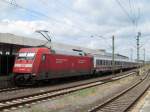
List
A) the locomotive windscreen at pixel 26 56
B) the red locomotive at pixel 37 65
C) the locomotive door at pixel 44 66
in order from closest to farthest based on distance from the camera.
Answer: the red locomotive at pixel 37 65
the locomotive windscreen at pixel 26 56
the locomotive door at pixel 44 66

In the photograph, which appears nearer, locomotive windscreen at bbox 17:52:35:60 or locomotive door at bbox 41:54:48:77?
locomotive windscreen at bbox 17:52:35:60

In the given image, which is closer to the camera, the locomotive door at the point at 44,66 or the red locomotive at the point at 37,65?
the red locomotive at the point at 37,65

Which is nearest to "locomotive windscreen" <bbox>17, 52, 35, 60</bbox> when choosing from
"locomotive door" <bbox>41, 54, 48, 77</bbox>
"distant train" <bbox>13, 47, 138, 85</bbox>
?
"distant train" <bbox>13, 47, 138, 85</bbox>

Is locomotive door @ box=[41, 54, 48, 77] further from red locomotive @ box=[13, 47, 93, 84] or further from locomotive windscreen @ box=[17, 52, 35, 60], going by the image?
locomotive windscreen @ box=[17, 52, 35, 60]

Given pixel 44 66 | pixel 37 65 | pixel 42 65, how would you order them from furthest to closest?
pixel 44 66
pixel 42 65
pixel 37 65

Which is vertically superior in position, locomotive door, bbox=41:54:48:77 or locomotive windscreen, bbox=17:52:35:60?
locomotive windscreen, bbox=17:52:35:60

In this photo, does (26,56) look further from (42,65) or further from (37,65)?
(42,65)

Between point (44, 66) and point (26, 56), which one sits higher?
point (26, 56)

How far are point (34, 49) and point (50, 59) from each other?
1859 mm

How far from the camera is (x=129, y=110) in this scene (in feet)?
52.2

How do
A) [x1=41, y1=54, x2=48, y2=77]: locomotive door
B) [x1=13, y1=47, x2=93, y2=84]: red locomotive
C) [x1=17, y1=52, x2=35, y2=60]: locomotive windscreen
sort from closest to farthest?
1. [x1=13, y1=47, x2=93, y2=84]: red locomotive
2. [x1=17, y1=52, x2=35, y2=60]: locomotive windscreen
3. [x1=41, y1=54, x2=48, y2=77]: locomotive door

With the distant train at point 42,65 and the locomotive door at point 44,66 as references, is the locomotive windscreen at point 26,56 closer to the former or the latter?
the distant train at point 42,65

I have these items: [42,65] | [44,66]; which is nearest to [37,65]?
[42,65]

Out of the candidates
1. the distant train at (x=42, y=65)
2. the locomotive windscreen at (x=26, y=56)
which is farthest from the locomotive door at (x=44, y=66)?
the locomotive windscreen at (x=26, y=56)
